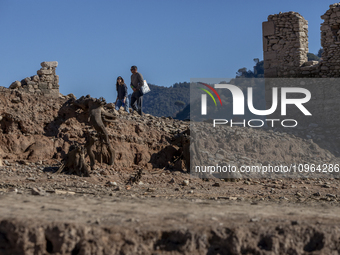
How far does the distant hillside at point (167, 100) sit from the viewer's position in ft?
158

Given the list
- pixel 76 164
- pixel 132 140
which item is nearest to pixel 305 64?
pixel 132 140

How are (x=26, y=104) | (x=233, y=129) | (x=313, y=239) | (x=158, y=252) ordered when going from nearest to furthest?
1. (x=158, y=252)
2. (x=313, y=239)
3. (x=26, y=104)
4. (x=233, y=129)

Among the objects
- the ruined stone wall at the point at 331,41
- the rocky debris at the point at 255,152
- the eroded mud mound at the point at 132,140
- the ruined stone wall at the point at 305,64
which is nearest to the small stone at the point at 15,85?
the eroded mud mound at the point at 132,140

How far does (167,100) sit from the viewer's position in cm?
5147

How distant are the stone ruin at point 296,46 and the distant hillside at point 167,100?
3225cm

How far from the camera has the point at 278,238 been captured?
14.3 feet

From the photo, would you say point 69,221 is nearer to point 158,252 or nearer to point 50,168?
point 158,252

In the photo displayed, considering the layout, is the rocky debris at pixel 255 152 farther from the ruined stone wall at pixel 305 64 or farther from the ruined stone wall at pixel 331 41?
the ruined stone wall at pixel 331 41

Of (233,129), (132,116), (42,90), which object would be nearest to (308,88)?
(233,129)

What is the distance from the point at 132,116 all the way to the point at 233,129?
2.93m

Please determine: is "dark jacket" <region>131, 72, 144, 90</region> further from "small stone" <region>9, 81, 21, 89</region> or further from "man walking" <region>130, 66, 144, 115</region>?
"small stone" <region>9, 81, 21, 89</region>

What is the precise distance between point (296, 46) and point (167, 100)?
1483 inches

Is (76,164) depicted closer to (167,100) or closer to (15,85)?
(15,85)

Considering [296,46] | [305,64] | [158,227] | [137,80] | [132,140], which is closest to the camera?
[158,227]
